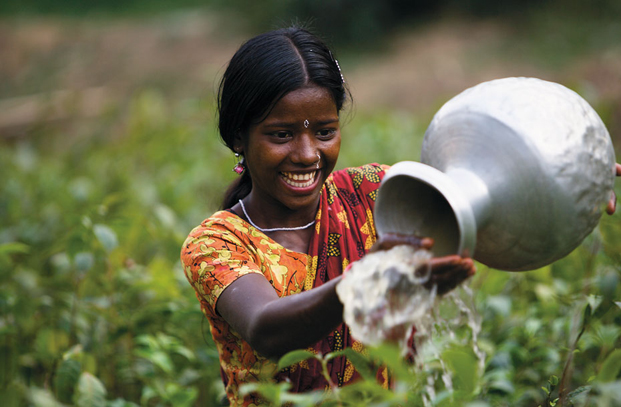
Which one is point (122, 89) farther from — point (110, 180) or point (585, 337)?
point (585, 337)

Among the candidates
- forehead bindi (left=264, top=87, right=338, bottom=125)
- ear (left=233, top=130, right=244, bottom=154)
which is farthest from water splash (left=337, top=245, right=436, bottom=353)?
ear (left=233, top=130, right=244, bottom=154)

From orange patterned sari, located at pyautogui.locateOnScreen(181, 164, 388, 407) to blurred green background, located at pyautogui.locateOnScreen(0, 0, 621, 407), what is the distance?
36 cm

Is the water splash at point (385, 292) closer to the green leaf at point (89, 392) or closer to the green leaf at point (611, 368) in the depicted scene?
the green leaf at point (611, 368)

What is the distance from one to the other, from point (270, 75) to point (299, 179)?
0.28m

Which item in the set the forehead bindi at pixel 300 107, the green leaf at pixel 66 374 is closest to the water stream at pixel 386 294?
the forehead bindi at pixel 300 107

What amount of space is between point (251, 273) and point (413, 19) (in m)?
12.6

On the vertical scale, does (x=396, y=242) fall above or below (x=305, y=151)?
below

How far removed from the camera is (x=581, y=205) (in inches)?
54.1

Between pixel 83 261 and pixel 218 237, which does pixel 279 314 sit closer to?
pixel 218 237

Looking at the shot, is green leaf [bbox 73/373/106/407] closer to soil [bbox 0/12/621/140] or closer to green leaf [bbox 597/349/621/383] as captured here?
green leaf [bbox 597/349/621/383]

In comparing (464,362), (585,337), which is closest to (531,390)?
(585,337)

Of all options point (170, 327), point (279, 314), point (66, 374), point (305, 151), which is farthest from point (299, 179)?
point (170, 327)

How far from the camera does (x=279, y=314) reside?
54.5 inches

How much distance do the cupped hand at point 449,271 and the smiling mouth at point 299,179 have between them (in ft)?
1.90
